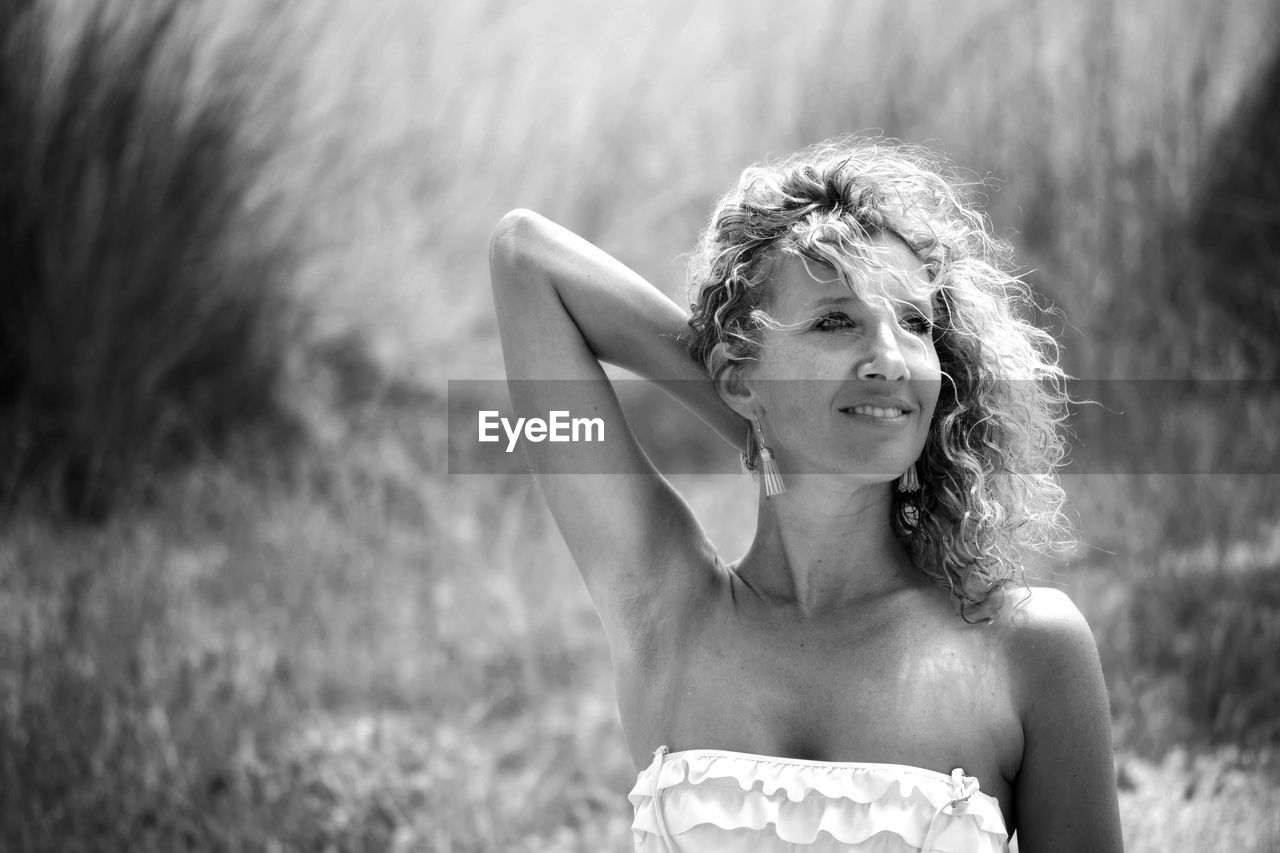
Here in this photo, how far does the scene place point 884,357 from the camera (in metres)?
1.90

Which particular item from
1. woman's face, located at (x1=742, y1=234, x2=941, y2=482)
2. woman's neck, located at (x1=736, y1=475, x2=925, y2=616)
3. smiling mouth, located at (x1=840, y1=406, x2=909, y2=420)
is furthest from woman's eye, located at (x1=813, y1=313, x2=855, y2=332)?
woman's neck, located at (x1=736, y1=475, x2=925, y2=616)

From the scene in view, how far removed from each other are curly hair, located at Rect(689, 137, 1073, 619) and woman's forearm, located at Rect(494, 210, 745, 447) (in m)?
0.10

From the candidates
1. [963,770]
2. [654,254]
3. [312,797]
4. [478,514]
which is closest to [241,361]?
[478,514]

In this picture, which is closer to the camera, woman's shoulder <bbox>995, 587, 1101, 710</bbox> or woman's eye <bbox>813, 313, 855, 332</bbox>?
woman's shoulder <bbox>995, 587, 1101, 710</bbox>

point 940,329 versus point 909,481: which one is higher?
point 940,329

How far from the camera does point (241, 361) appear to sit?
Answer: 5.97 metres

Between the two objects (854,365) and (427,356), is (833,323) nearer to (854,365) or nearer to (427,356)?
(854,365)

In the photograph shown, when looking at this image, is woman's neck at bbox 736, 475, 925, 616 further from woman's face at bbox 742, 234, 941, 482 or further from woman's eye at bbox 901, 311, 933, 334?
woman's eye at bbox 901, 311, 933, 334

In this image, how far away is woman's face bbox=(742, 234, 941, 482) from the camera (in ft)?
6.30

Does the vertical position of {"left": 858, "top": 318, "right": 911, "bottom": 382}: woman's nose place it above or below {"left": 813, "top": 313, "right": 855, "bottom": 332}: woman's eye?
below

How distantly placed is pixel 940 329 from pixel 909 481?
250 millimetres

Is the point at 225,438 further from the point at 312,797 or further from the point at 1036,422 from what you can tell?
the point at 1036,422

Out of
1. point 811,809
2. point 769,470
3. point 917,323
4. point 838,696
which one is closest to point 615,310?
point 769,470

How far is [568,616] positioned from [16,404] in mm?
2661
